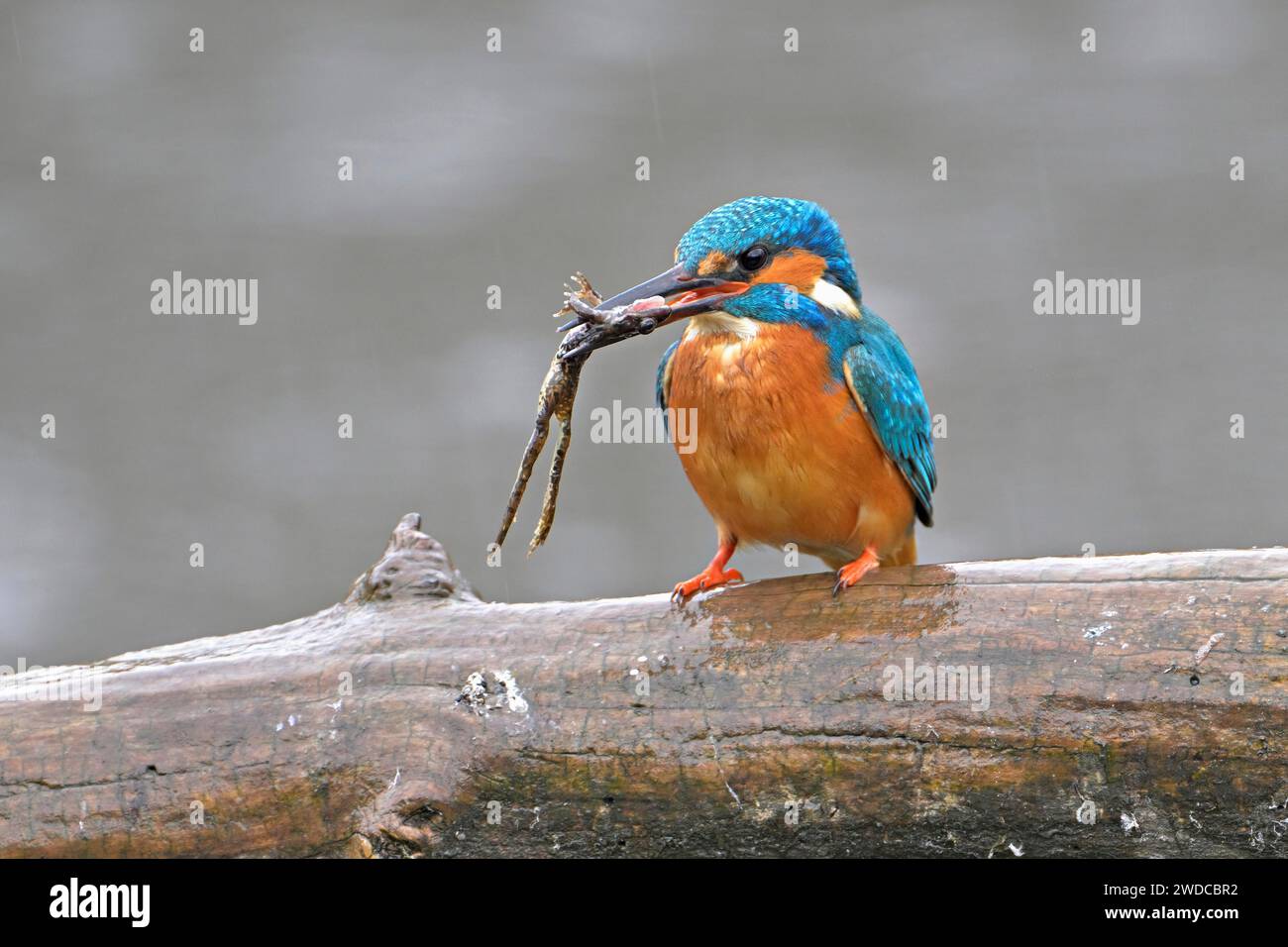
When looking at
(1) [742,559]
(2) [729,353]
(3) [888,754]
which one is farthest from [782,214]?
(1) [742,559]

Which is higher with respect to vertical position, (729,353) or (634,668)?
(729,353)

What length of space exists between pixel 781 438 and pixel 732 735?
80 centimetres

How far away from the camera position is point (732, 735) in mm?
2729

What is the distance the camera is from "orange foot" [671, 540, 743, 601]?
3.12 metres

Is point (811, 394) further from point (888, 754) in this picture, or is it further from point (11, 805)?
point (11, 805)

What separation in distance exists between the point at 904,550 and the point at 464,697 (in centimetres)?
136

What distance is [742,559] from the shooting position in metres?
6.91

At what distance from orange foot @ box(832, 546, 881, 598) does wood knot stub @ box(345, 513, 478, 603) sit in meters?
0.76

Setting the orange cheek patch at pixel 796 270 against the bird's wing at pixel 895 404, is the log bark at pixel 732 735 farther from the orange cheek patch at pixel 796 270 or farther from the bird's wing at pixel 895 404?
the orange cheek patch at pixel 796 270

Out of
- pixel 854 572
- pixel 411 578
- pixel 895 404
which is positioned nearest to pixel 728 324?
pixel 895 404

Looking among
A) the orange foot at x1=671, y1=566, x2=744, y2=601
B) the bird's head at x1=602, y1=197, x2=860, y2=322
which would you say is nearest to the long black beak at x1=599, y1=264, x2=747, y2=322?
the bird's head at x1=602, y1=197, x2=860, y2=322

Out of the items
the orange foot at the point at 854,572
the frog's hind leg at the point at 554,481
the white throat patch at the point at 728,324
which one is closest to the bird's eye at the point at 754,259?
the white throat patch at the point at 728,324

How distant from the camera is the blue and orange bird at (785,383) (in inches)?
126

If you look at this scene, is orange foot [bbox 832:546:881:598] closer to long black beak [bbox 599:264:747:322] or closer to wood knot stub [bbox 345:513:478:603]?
long black beak [bbox 599:264:747:322]
